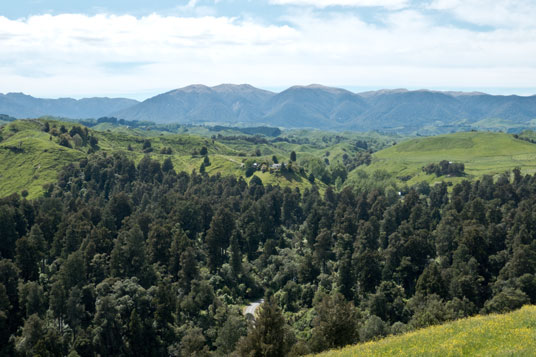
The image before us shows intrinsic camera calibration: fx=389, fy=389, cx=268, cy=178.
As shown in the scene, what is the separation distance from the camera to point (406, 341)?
37.3 m

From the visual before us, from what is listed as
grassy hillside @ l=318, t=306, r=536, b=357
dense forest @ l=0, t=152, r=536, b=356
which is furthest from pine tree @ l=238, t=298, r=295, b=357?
grassy hillside @ l=318, t=306, r=536, b=357

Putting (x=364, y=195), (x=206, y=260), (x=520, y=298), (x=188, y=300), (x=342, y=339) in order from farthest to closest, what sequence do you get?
1. (x=364, y=195)
2. (x=206, y=260)
3. (x=188, y=300)
4. (x=520, y=298)
5. (x=342, y=339)

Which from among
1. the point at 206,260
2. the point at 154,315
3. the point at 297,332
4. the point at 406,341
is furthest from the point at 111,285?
the point at 406,341

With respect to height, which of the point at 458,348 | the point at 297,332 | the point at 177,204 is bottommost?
the point at 297,332

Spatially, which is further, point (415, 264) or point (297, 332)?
point (415, 264)

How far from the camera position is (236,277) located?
411ft

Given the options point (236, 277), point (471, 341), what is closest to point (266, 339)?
point (471, 341)

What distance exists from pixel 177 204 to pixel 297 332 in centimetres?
8459

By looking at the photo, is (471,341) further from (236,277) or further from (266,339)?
(236,277)

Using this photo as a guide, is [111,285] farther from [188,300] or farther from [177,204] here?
[177,204]

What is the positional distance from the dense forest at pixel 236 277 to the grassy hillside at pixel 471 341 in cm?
1521

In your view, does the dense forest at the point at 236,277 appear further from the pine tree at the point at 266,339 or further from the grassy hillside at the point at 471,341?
the grassy hillside at the point at 471,341

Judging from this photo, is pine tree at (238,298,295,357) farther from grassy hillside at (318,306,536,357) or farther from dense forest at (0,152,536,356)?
grassy hillside at (318,306,536,357)

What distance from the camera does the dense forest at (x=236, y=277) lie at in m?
77.6
